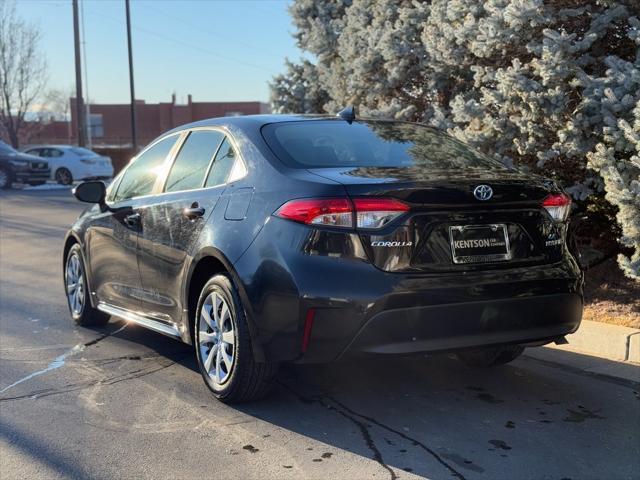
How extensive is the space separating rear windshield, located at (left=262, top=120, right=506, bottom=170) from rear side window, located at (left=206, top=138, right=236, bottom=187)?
0.83 ft

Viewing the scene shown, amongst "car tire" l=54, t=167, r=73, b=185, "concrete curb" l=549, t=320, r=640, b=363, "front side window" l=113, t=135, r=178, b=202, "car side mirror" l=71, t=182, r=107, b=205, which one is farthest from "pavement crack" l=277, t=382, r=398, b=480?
"car tire" l=54, t=167, r=73, b=185

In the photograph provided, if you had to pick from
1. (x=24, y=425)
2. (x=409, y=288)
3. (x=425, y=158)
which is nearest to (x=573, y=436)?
(x=409, y=288)

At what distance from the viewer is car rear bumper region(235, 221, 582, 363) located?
12.7 feet

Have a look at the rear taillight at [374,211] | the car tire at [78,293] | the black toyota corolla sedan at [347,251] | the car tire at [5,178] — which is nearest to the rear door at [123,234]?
the car tire at [78,293]

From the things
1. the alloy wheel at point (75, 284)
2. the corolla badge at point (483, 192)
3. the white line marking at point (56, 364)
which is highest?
the corolla badge at point (483, 192)

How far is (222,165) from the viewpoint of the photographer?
190 inches

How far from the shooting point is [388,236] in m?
3.87

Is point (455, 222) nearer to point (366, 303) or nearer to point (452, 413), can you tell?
point (366, 303)

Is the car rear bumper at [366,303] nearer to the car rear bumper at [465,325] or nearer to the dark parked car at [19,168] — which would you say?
the car rear bumper at [465,325]

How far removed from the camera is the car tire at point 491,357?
5152 millimetres

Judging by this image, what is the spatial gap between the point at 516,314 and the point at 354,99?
6.18 meters

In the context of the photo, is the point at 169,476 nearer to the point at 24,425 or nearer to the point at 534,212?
the point at 24,425

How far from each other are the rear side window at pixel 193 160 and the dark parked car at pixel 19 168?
21.4m

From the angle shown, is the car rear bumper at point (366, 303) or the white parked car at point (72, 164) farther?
the white parked car at point (72, 164)
